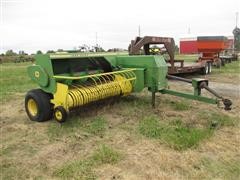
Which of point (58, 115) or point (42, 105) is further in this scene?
point (42, 105)

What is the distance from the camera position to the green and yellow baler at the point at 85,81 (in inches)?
173

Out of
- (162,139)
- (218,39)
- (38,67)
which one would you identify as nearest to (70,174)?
(162,139)

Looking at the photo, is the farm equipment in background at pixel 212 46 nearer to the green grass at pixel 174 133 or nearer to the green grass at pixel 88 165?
the green grass at pixel 174 133

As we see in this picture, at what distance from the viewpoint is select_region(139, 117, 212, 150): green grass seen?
3.55m

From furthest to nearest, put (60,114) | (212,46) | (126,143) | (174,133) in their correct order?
(212,46)
(60,114)
(174,133)
(126,143)

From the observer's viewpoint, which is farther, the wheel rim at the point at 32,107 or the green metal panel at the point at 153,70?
the green metal panel at the point at 153,70

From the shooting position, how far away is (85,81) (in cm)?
517

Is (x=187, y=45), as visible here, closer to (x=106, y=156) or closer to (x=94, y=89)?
(x=94, y=89)

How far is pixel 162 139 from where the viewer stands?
12.2 ft

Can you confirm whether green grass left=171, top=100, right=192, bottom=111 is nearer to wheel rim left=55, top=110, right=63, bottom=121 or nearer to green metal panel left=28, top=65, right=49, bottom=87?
wheel rim left=55, top=110, right=63, bottom=121

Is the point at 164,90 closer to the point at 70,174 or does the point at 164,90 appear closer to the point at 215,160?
the point at 215,160

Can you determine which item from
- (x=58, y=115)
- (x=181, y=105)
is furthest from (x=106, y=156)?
(x=181, y=105)

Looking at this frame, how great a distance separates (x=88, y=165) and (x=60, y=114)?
1.37 m

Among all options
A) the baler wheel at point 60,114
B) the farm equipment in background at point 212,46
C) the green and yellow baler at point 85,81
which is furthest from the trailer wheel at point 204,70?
the baler wheel at point 60,114
